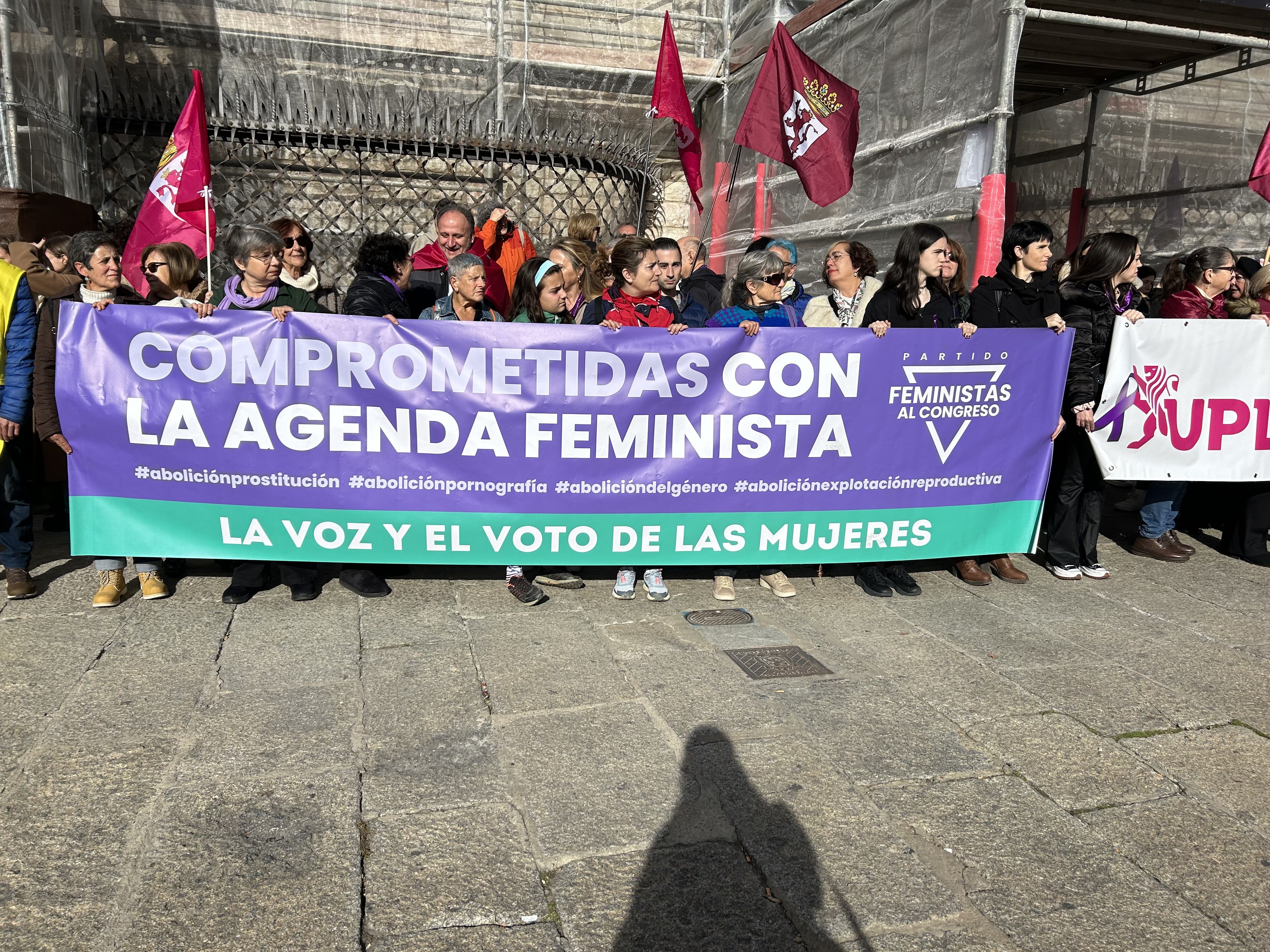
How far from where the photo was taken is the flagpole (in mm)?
4422

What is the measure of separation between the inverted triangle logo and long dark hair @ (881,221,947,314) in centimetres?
63

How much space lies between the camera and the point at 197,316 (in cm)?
399

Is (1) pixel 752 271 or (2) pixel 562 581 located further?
(2) pixel 562 581

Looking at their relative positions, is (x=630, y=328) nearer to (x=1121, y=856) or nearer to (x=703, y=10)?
(x=1121, y=856)

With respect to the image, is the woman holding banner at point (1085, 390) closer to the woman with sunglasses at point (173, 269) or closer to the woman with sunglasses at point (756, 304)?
the woman with sunglasses at point (756, 304)

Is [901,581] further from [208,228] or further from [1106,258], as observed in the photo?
[208,228]

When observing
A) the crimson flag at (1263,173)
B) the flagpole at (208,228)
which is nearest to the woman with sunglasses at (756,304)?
the flagpole at (208,228)

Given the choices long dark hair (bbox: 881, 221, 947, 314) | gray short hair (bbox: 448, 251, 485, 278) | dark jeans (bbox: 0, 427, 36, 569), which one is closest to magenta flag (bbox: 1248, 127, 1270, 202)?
long dark hair (bbox: 881, 221, 947, 314)

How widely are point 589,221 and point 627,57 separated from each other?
5.66m

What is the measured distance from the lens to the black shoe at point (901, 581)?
4.72 meters

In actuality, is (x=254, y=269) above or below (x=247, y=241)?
below

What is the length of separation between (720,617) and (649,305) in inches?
61.8

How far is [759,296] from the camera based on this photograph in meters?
4.50

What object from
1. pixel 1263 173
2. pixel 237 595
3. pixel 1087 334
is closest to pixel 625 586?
pixel 237 595
